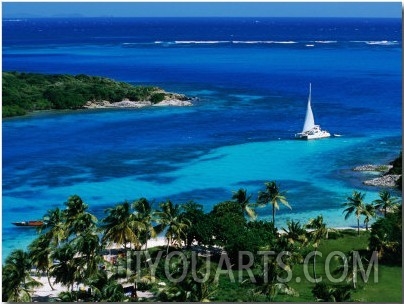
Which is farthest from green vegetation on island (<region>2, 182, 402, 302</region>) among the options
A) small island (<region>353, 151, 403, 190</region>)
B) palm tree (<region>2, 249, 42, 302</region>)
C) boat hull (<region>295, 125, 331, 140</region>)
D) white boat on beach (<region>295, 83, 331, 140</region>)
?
white boat on beach (<region>295, 83, 331, 140</region>)

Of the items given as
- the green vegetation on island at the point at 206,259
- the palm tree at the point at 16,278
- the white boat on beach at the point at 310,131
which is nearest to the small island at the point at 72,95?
the white boat on beach at the point at 310,131

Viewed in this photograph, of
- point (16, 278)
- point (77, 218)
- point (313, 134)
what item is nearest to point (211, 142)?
point (313, 134)

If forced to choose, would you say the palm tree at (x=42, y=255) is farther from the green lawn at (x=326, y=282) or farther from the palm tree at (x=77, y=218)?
the green lawn at (x=326, y=282)

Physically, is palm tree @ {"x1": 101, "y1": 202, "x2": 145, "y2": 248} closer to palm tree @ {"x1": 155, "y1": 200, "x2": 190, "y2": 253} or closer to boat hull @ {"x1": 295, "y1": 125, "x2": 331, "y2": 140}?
palm tree @ {"x1": 155, "y1": 200, "x2": 190, "y2": 253}

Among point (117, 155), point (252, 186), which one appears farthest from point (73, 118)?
point (252, 186)

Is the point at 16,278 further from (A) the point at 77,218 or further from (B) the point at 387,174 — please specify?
(B) the point at 387,174
